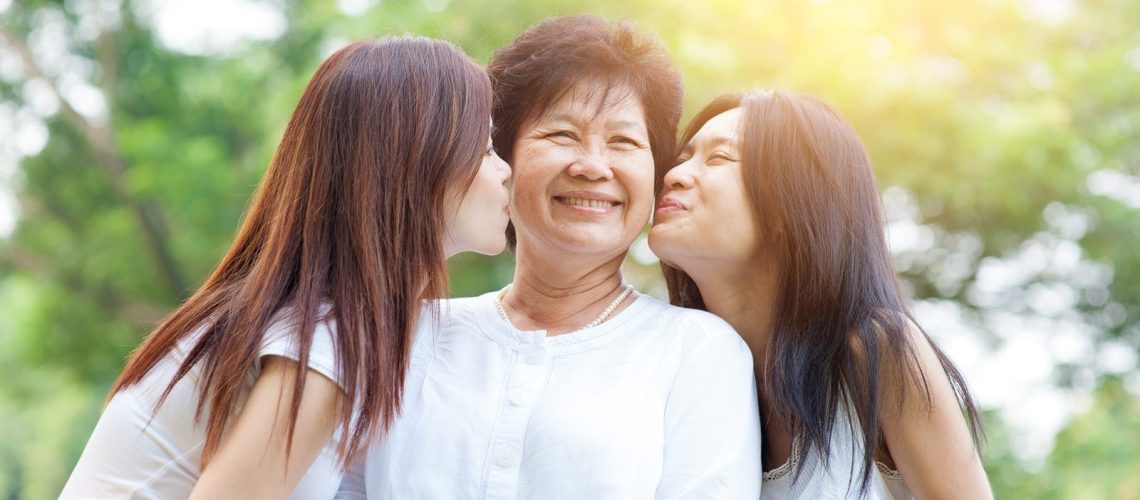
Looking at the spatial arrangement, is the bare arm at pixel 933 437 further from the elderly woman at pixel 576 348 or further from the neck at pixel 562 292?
the neck at pixel 562 292

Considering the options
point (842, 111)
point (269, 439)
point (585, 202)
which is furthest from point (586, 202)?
point (842, 111)

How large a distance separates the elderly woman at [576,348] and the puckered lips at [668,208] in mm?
56

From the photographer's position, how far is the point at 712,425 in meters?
1.95

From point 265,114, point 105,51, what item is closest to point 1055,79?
point 265,114

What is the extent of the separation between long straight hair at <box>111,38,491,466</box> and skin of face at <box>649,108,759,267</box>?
42cm

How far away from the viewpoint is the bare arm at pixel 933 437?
2.08 metres

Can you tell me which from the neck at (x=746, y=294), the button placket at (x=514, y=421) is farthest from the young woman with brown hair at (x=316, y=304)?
the neck at (x=746, y=294)

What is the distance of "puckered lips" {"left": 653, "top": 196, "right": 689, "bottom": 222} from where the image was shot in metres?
2.21

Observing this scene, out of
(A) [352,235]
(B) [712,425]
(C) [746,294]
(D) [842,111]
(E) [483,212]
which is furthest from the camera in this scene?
(D) [842,111]

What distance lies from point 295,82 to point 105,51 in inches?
116

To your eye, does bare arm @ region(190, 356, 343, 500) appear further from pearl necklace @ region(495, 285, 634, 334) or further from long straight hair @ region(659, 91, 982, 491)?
long straight hair @ region(659, 91, 982, 491)

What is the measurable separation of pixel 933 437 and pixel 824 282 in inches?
13.1

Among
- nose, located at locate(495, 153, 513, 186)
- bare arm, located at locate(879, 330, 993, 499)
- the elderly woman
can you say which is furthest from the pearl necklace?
bare arm, located at locate(879, 330, 993, 499)

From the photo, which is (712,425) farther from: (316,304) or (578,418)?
(316,304)
